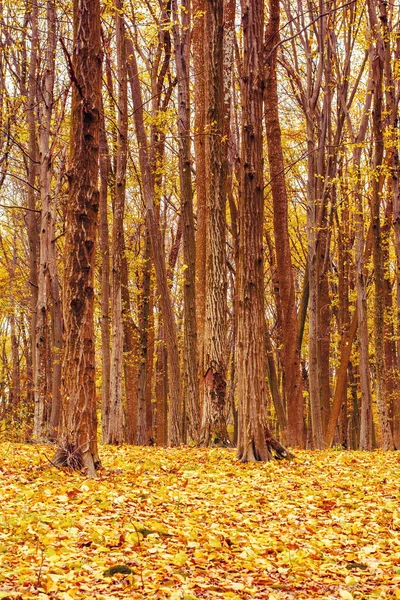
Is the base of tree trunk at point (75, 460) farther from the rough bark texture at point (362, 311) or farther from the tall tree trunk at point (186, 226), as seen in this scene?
the rough bark texture at point (362, 311)

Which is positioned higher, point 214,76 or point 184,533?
point 214,76

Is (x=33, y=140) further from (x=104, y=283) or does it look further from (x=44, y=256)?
(x=104, y=283)

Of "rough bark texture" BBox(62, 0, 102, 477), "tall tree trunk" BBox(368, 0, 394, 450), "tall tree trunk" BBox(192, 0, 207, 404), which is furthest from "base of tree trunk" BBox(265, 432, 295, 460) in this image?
"tall tree trunk" BBox(368, 0, 394, 450)

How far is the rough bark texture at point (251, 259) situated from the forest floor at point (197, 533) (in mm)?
656

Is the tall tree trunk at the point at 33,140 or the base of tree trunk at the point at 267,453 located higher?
the tall tree trunk at the point at 33,140

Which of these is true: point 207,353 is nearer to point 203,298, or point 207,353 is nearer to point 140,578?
point 203,298

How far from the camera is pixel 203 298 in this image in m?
13.2

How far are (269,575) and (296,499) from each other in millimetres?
2536

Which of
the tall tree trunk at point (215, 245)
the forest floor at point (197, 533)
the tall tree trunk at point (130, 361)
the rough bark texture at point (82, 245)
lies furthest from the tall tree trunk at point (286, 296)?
the tall tree trunk at point (130, 361)

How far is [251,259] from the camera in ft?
31.4

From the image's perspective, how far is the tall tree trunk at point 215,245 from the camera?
11484mm

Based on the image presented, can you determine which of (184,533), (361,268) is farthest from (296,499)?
(361,268)

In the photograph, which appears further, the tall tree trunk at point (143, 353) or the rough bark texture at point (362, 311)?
the tall tree trunk at point (143, 353)

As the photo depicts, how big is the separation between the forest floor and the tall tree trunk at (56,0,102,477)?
1.73ft
